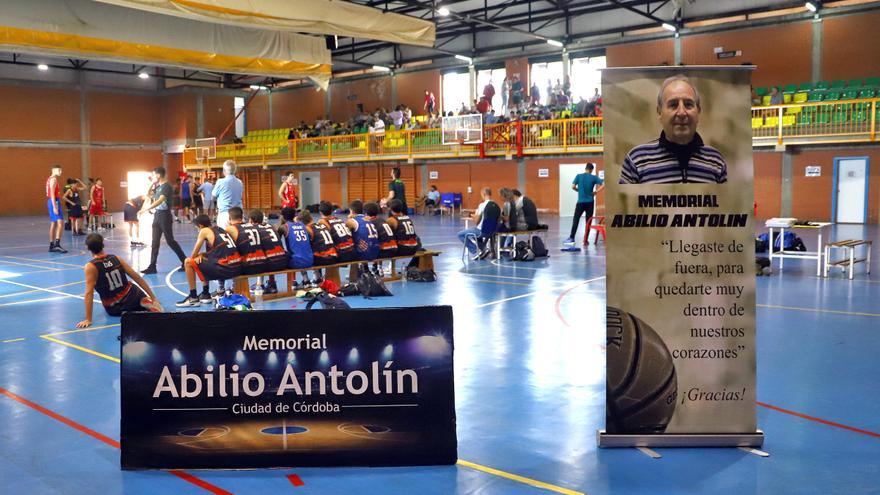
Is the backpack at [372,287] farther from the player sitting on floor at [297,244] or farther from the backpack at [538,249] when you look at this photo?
the backpack at [538,249]

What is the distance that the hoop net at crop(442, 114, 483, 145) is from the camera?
28.4 m

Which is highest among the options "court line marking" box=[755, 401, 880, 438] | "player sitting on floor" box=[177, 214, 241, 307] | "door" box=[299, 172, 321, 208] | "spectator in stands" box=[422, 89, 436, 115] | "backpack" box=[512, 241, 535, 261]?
"spectator in stands" box=[422, 89, 436, 115]

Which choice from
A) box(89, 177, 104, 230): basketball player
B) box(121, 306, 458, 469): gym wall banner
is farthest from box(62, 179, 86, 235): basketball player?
box(121, 306, 458, 469): gym wall banner

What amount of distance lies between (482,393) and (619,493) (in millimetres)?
1938

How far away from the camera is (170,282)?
12023mm

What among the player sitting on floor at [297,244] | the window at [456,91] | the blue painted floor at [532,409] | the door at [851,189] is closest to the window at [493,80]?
the window at [456,91]

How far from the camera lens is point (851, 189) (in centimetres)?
2406

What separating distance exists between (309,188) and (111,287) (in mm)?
30997

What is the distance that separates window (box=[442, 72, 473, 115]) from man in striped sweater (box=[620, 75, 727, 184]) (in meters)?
29.6

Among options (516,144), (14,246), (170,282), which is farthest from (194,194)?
(170,282)

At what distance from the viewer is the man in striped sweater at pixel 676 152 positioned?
4387 mm

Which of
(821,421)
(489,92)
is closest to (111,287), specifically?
(821,421)

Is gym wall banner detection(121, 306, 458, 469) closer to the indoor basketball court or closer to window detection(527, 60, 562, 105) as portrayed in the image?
the indoor basketball court

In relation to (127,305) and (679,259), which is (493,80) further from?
(679,259)
